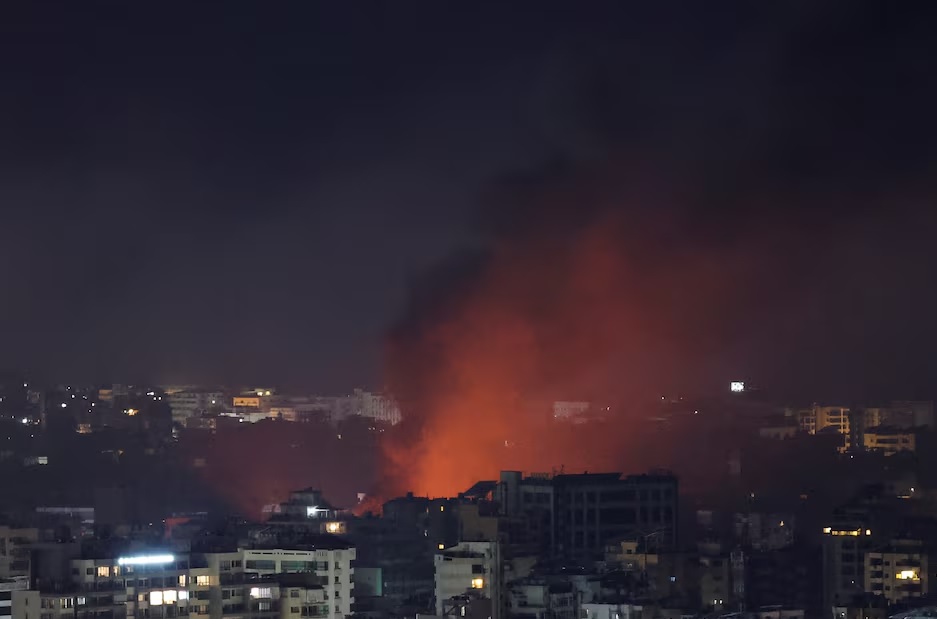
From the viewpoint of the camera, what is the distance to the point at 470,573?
23.5 m

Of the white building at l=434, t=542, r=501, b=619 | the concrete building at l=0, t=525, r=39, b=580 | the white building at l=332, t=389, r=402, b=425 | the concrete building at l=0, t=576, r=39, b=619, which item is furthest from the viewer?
the white building at l=332, t=389, r=402, b=425

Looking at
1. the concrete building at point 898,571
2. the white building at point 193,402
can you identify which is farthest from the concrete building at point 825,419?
the white building at point 193,402

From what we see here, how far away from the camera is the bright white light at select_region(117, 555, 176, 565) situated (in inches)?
874

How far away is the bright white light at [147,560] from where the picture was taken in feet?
72.8

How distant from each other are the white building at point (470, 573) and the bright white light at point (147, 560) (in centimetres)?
274

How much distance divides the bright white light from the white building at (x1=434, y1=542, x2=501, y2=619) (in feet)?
9.00

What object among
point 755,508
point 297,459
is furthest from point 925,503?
point 297,459

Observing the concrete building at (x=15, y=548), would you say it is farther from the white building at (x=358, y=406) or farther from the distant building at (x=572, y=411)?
the white building at (x=358, y=406)

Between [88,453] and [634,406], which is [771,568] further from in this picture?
[88,453]

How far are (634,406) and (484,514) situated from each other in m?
15.3

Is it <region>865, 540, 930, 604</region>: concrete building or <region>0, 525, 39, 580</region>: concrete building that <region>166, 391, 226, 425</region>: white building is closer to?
<region>0, 525, 39, 580</region>: concrete building

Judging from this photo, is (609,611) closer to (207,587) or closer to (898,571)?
(207,587)

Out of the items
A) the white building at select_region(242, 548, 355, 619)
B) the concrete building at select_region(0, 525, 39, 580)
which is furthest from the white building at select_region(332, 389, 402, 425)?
the white building at select_region(242, 548, 355, 619)

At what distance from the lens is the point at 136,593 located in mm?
22125
